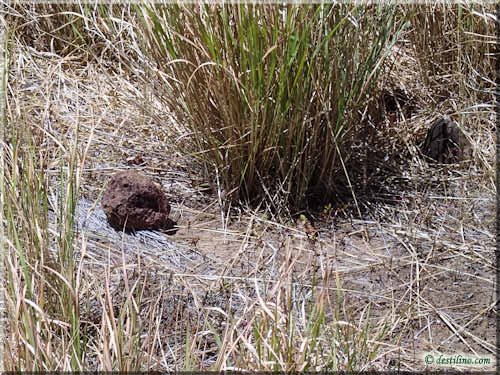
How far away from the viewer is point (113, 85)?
3.01 meters

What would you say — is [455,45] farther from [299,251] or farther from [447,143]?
[299,251]

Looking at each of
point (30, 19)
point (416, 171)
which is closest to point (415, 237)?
point (416, 171)

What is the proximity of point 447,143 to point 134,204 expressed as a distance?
3.55ft

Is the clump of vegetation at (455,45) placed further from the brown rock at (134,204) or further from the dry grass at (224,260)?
the brown rock at (134,204)

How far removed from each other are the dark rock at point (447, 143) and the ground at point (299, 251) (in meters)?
0.04

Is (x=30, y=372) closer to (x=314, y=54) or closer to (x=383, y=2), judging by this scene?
(x=314, y=54)

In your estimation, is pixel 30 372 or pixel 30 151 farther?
pixel 30 151

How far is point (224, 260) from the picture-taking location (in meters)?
2.18

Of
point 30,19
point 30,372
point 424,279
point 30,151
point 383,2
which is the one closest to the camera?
point 30,372

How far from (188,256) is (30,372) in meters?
0.73

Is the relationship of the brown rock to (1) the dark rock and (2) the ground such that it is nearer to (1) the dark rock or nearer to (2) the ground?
(2) the ground

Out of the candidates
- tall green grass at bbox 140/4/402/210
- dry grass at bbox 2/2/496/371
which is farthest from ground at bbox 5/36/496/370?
tall green grass at bbox 140/4/402/210

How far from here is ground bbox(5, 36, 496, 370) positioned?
1908 millimetres

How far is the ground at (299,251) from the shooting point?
6.26 feet
